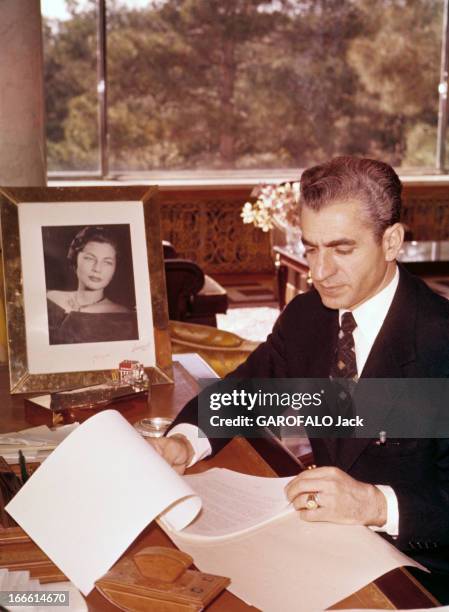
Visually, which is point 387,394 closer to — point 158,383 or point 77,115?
point 158,383

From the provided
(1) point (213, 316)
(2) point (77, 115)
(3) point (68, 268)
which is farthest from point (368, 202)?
(2) point (77, 115)

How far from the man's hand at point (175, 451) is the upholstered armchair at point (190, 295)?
428 centimetres

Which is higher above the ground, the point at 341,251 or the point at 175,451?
the point at 341,251

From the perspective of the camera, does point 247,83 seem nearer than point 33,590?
No

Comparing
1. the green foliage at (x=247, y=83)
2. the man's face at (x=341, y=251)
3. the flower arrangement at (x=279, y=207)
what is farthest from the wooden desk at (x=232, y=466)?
the green foliage at (x=247, y=83)

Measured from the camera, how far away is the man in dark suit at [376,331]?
206cm

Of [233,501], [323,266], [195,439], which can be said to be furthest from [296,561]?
[323,266]

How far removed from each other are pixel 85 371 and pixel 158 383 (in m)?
0.22

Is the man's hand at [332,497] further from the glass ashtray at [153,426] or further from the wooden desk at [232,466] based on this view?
the glass ashtray at [153,426]

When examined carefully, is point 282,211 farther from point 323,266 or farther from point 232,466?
point 232,466

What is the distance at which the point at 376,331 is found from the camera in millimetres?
2391

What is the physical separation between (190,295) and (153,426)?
4.49 meters

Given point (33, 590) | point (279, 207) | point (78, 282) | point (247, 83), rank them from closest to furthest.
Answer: point (33, 590) < point (78, 282) < point (279, 207) < point (247, 83)

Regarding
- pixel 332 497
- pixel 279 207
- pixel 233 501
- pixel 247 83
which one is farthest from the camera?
pixel 247 83
